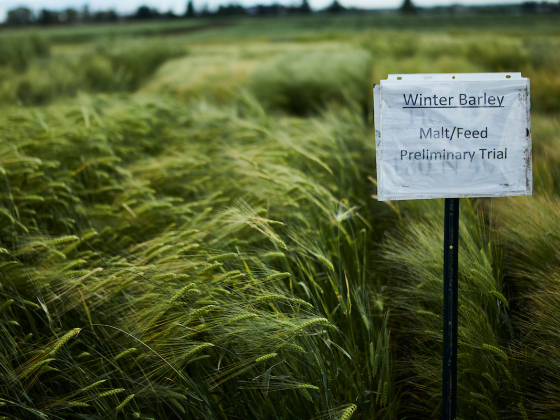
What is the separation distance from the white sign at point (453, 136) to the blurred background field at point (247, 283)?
220mm

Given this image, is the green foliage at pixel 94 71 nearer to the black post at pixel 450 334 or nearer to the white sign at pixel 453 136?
the white sign at pixel 453 136

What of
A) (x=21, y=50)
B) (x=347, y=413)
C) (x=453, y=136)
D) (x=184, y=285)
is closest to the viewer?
(x=347, y=413)

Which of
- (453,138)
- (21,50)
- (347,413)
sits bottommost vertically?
(347,413)

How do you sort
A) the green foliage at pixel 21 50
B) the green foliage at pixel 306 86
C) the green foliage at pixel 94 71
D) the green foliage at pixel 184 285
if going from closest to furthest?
the green foliage at pixel 184 285 → the green foliage at pixel 306 86 → the green foliage at pixel 94 71 → the green foliage at pixel 21 50

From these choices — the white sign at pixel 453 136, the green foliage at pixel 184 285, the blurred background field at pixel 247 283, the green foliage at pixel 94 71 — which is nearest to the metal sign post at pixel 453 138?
the white sign at pixel 453 136

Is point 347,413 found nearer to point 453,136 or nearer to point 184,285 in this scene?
point 184,285

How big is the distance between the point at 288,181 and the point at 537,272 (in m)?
0.84

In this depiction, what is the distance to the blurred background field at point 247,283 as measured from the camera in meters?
0.90

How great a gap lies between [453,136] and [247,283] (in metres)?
0.65

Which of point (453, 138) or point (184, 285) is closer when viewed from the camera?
point (453, 138)

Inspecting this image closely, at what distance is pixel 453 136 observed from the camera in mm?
913

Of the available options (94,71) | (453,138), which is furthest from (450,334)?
(94,71)

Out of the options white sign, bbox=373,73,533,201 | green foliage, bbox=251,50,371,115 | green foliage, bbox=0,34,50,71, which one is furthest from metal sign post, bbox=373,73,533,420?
green foliage, bbox=0,34,50,71

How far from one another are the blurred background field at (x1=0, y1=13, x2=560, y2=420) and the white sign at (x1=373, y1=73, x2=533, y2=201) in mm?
220
